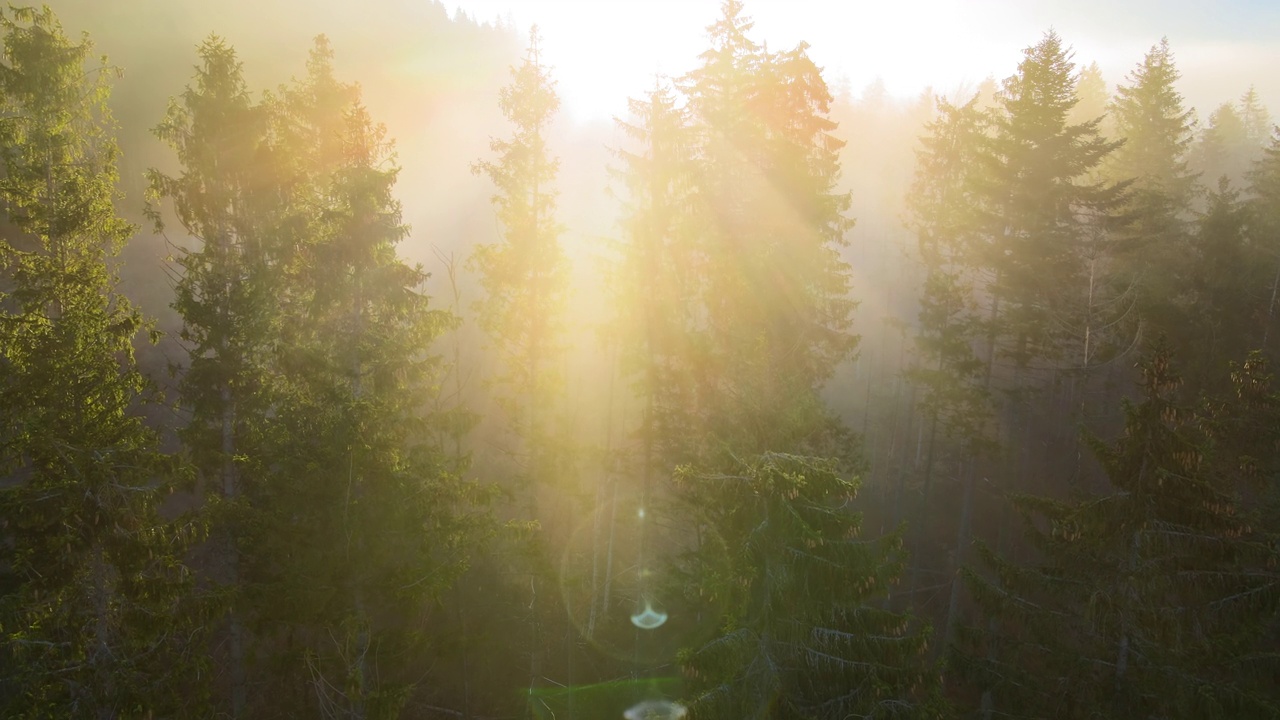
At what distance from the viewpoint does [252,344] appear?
14.5 meters

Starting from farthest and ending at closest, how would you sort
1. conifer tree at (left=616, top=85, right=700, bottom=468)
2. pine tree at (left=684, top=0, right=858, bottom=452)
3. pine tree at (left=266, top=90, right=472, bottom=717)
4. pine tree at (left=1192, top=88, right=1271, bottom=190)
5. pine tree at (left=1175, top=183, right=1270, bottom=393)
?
pine tree at (left=1192, top=88, right=1271, bottom=190), pine tree at (left=1175, top=183, right=1270, bottom=393), conifer tree at (left=616, top=85, right=700, bottom=468), pine tree at (left=684, top=0, right=858, bottom=452), pine tree at (left=266, top=90, right=472, bottom=717)

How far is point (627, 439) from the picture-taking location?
1831 centimetres

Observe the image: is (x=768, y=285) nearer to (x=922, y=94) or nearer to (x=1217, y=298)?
(x=1217, y=298)

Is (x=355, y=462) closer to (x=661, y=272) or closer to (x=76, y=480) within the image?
(x=76, y=480)

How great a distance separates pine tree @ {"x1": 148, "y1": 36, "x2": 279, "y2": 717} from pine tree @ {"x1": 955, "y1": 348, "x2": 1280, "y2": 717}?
1704 cm

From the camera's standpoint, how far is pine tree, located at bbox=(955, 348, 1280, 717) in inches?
396

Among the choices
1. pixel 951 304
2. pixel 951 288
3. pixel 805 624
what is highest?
pixel 951 288

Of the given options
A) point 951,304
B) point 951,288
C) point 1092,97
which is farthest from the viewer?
point 1092,97

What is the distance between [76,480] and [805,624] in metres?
11.5

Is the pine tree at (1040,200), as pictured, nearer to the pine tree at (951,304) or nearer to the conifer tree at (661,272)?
the pine tree at (951,304)

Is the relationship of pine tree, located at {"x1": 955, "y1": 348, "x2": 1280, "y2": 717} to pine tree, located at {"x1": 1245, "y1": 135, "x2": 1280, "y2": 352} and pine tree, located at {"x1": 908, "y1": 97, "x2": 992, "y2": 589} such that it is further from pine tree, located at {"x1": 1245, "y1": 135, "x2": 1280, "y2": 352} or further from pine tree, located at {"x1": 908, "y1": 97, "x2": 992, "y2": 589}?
pine tree, located at {"x1": 1245, "y1": 135, "x2": 1280, "y2": 352}

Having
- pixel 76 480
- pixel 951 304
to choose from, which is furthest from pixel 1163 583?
pixel 76 480

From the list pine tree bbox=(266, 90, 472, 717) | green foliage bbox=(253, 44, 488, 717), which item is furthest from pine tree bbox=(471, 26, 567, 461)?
pine tree bbox=(266, 90, 472, 717)

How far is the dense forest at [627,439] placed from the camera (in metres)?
9.80
